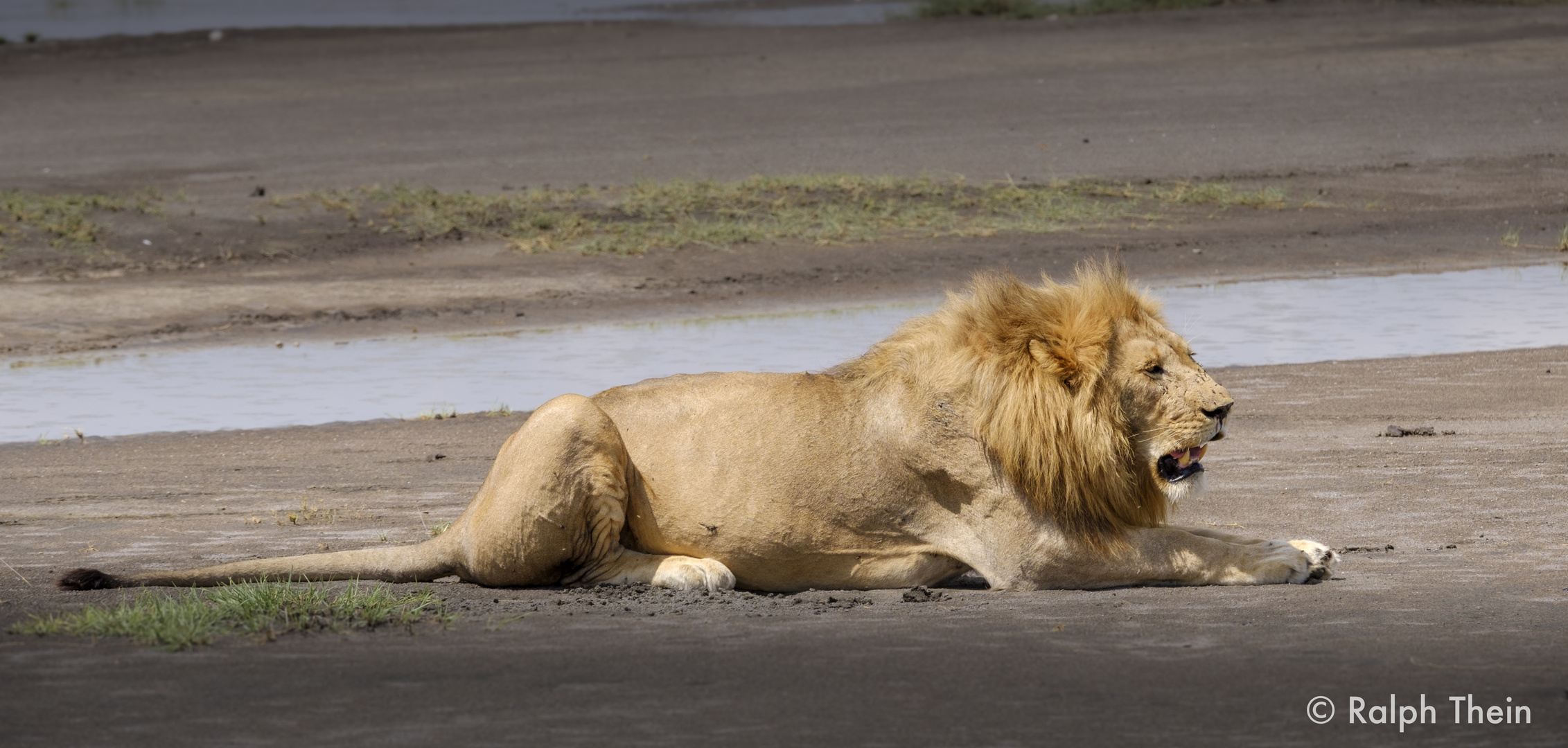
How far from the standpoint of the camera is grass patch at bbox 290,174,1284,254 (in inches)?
693

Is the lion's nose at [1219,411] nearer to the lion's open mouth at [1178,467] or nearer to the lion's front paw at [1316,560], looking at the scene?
the lion's open mouth at [1178,467]

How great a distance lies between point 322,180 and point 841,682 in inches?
649

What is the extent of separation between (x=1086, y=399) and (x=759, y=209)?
12.6 meters

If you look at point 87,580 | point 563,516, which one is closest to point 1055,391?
point 563,516

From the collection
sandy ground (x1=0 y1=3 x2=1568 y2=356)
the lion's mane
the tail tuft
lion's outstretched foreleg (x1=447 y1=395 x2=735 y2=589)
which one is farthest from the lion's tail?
sandy ground (x1=0 y1=3 x2=1568 y2=356)

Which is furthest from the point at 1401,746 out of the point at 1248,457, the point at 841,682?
the point at 1248,457

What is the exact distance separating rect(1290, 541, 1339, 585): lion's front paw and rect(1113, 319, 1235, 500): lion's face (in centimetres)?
42

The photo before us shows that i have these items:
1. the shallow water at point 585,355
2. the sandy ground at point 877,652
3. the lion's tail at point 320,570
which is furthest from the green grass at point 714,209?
the lion's tail at point 320,570

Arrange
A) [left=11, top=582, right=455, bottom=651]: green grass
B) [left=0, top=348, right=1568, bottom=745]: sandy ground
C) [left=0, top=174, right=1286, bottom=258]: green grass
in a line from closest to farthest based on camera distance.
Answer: [left=0, top=348, right=1568, bottom=745]: sandy ground → [left=11, top=582, right=455, bottom=651]: green grass → [left=0, top=174, right=1286, bottom=258]: green grass

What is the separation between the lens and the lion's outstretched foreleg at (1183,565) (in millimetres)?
6168

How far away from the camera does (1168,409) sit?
612 centimetres

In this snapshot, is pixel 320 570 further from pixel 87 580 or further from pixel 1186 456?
pixel 1186 456

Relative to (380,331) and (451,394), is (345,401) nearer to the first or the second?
(451,394)

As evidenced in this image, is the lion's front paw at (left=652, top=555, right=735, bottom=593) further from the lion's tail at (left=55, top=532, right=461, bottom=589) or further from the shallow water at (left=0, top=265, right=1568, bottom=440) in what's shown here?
the shallow water at (left=0, top=265, right=1568, bottom=440)
